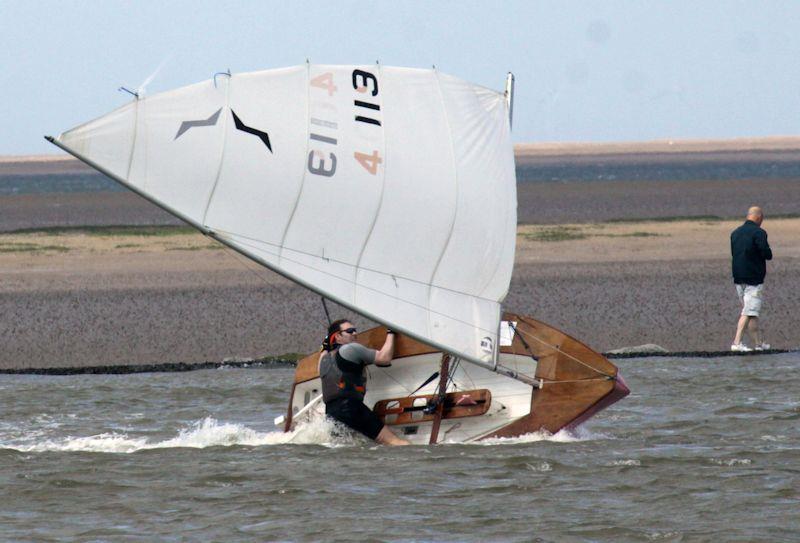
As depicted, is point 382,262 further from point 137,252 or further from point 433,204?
point 137,252

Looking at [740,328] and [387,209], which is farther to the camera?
[740,328]

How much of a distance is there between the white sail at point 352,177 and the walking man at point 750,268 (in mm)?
5813

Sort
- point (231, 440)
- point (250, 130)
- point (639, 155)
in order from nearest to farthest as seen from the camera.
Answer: point (250, 130) < point (231, 440) < point (639, 155)

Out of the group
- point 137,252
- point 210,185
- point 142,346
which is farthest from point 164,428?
point 137,252

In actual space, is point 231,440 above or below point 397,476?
below

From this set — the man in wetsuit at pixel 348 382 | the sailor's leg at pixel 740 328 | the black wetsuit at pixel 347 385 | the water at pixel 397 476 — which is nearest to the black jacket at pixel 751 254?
the sailor's leg at pixel 740 328

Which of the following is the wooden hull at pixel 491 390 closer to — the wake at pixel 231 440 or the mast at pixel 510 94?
the wake at pixel 231 440

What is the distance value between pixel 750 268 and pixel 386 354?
7.49 metres

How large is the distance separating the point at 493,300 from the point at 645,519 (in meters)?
Result: 4.74

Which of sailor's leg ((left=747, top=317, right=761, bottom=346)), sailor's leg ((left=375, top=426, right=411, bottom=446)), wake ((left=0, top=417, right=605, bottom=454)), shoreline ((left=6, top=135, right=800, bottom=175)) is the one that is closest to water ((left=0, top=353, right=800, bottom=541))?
wake ((left=0, top=417, right=605, bottom=454))

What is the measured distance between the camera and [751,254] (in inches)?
839

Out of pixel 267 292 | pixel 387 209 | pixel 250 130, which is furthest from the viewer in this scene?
pixel 267 292

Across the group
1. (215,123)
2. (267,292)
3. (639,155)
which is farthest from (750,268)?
(639,155)

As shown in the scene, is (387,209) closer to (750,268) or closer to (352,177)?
(352,177)
